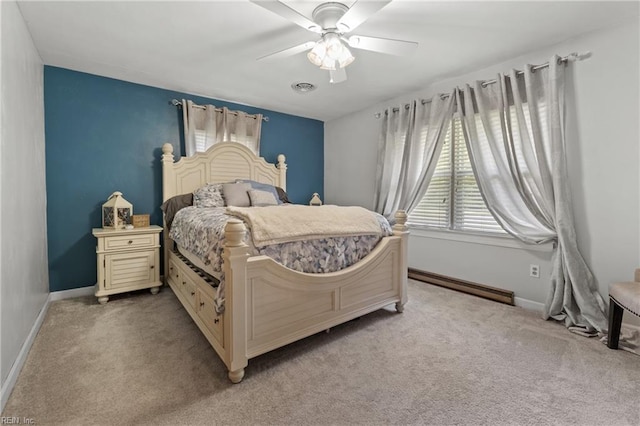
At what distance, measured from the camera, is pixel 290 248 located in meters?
1.81

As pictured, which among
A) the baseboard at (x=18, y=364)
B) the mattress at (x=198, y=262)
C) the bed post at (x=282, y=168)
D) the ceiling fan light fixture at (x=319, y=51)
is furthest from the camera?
the bed post at (x=282, y=168)

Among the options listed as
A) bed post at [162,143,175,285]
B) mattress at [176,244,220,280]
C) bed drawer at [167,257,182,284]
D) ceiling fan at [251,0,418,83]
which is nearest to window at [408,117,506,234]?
ceiling fan at [251,0,418,83]

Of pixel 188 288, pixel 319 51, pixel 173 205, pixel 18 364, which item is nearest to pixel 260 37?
pixel 319 51

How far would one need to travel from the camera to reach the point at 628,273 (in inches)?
81.4

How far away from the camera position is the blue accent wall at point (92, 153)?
2752mm

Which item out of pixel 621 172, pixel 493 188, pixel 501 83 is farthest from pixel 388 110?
pixel 621 172

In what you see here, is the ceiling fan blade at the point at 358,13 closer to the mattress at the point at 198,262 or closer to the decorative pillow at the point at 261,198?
the mattress at the point at 198,262

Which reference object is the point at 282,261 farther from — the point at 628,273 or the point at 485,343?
the point at 628,273

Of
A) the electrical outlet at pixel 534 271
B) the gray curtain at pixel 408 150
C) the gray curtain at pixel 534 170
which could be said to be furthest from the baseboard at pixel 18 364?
the electrical outlet at pixel 534 271

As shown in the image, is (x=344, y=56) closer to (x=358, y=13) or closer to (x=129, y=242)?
(x=358, y=13)

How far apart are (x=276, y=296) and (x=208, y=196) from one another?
1.87m

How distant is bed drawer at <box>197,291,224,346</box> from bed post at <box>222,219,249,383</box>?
13 centimetres

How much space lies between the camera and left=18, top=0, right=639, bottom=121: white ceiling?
1900mm

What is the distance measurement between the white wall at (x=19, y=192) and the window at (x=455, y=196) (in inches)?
137
